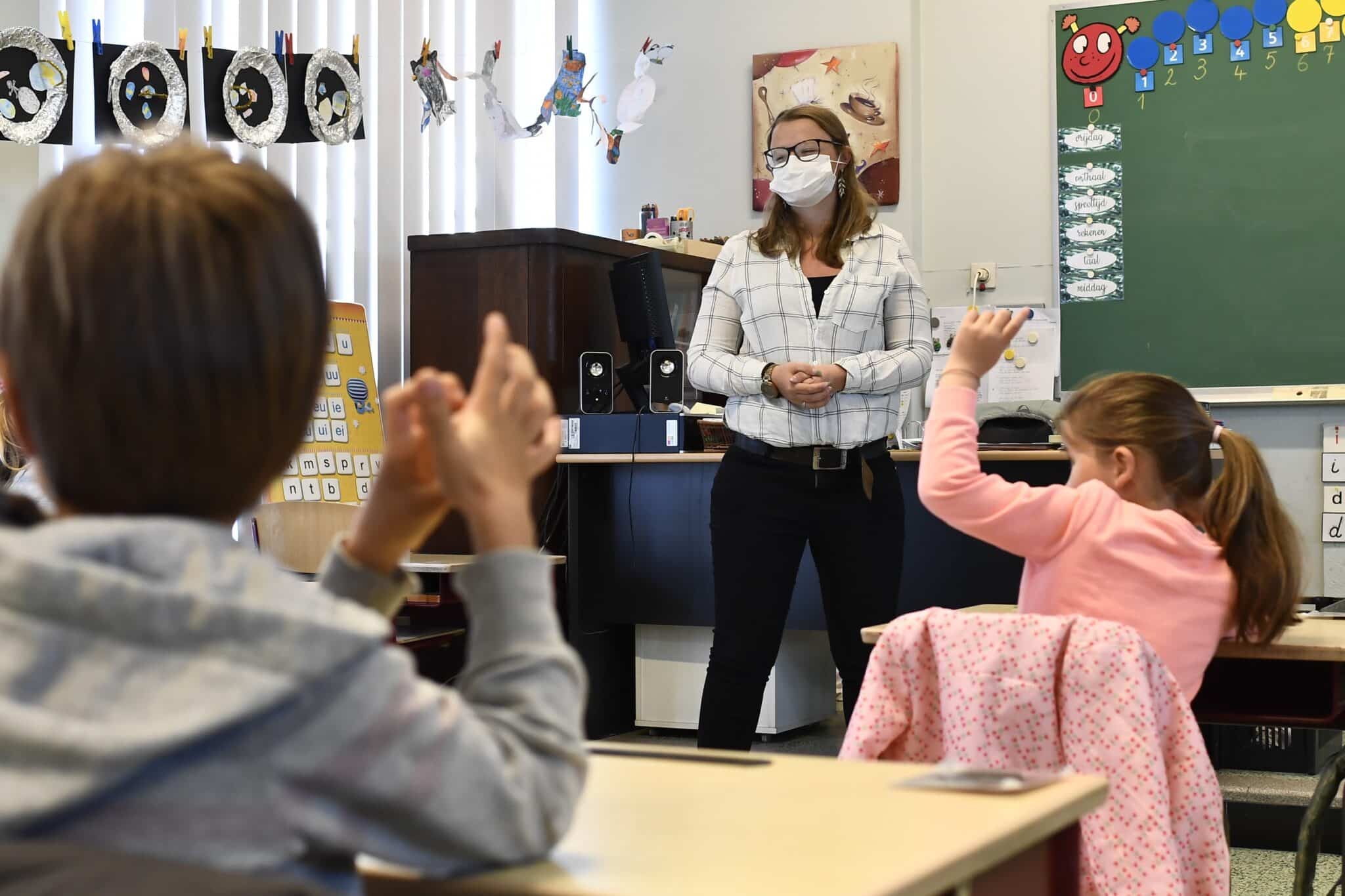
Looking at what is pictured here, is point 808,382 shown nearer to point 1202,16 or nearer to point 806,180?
point 806,180

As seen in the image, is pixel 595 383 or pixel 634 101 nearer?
pixel 595 383

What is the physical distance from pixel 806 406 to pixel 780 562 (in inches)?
12.3

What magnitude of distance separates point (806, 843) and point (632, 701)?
3.79 metres

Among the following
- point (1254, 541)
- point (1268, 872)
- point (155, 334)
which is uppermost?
point (155, 334)

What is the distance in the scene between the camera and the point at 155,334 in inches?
24.8

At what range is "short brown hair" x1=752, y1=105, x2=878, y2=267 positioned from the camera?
3.00m

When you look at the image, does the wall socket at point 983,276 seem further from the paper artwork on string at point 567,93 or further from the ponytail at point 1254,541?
the ponytail at point 1254,541

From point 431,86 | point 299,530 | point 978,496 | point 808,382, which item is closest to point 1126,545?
point 978,496

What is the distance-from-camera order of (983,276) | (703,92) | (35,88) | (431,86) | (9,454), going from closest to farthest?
(9,454), (35,88), (431,86), (983,276), (703,92)

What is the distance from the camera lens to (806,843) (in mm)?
774

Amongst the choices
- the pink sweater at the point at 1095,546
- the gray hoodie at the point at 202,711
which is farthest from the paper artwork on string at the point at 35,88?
the gray hoodie at the point at 202,711

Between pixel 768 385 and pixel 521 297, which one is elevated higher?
pixel 521 297

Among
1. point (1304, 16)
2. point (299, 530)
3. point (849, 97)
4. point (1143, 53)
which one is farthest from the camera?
point (849, 97)

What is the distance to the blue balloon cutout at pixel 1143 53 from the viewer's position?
5.12 metres
